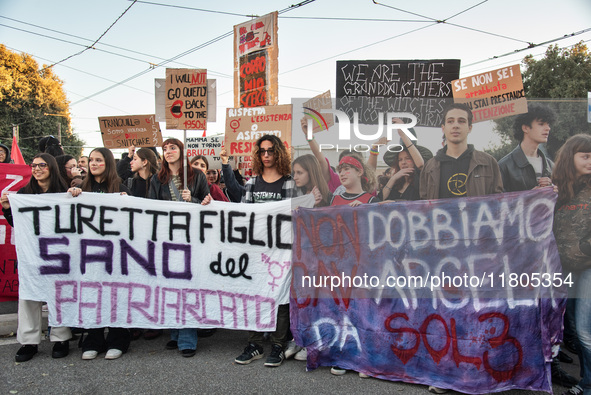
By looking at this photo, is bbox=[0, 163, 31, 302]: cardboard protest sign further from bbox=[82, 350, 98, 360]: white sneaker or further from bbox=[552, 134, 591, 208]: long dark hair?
bbox=[552, 134, 591, 208]: long dark hair

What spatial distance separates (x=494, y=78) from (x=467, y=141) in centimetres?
72

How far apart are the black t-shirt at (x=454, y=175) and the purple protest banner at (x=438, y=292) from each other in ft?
0.33

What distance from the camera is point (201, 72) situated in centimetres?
488

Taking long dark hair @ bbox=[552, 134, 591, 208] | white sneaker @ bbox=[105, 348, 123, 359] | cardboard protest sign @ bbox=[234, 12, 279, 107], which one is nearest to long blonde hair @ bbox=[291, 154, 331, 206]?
long dark hair @ bbox=[552, 134, 591, 208]

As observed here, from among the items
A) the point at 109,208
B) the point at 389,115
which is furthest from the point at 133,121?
the point at 389,115

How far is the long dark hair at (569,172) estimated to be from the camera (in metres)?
3.04

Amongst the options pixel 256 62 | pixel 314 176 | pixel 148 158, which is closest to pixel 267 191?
pixel 314 176

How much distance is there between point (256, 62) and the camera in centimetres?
655

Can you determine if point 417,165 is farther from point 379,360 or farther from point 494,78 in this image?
point 379,360

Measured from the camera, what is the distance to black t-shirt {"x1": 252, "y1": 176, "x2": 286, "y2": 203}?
3.89m

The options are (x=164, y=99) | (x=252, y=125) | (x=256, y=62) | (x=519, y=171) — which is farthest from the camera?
(x=256, y=62)

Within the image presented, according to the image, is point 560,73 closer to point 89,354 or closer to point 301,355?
point 301,355

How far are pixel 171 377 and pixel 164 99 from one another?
3.14 meters

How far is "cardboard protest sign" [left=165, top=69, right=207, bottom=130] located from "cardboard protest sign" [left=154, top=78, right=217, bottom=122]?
0.06 metres
